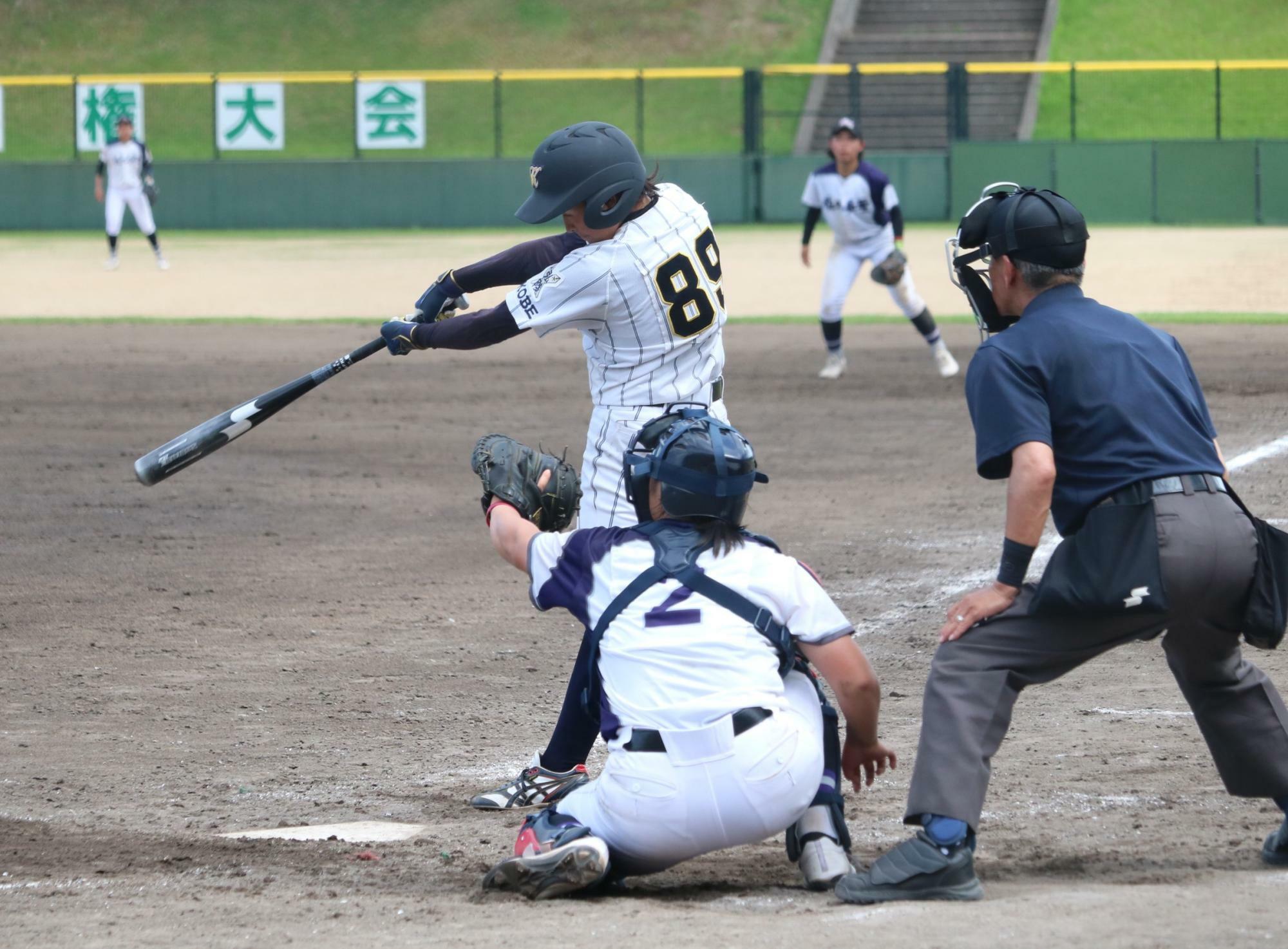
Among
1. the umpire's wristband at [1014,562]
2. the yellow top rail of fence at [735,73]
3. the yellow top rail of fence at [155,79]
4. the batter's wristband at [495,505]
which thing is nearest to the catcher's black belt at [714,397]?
the batter's wristband at [495,505]

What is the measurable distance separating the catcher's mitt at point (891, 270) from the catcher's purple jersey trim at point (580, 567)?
31.3ft

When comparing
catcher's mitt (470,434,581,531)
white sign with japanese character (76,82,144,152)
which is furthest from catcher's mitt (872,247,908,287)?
white sign with japanese character (76,82,144,152)

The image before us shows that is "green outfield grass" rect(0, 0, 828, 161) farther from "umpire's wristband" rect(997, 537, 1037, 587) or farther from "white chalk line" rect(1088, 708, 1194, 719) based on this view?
"umpire's wristband" rect(997, 537, 1037, 587)

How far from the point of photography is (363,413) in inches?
489

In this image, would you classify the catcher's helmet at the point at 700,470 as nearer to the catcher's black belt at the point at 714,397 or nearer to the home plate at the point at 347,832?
the catcher's black belt at the point at 714,397

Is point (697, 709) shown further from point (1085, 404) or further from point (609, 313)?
point (609, 313)

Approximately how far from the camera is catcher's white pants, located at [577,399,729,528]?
15.4ft

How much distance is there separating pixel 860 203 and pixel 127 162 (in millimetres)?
15125

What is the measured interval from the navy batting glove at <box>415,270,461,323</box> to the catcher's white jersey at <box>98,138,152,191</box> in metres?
21.1

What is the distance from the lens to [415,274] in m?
22.0

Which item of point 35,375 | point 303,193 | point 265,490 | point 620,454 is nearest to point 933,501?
point 265,490

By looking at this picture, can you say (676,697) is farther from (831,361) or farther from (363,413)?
(831,361)

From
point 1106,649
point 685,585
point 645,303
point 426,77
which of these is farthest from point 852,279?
point 426,77

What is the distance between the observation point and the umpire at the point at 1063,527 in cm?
375
